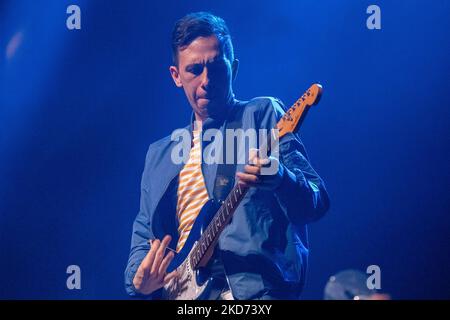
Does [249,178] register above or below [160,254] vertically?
above

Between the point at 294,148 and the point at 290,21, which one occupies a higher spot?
the point at 290,21

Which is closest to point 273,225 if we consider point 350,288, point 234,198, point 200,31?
point 234,198

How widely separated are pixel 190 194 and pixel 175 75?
533 millimetres

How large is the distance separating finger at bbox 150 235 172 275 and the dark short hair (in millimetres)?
748

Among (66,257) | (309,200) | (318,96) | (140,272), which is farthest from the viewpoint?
(66,257)

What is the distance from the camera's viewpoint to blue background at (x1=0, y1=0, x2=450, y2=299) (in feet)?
8.93

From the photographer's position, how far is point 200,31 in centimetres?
275

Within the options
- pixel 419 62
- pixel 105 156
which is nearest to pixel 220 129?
pixel 105 156

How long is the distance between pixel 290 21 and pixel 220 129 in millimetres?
569

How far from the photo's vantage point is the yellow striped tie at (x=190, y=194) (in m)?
2.69

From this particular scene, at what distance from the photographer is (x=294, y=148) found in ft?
8.39

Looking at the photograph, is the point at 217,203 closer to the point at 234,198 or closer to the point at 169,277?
the point at 234,198

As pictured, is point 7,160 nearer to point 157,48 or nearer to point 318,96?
point 157,48

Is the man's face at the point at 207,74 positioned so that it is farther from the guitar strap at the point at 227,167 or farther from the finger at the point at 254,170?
the finger at the point at 254,170
